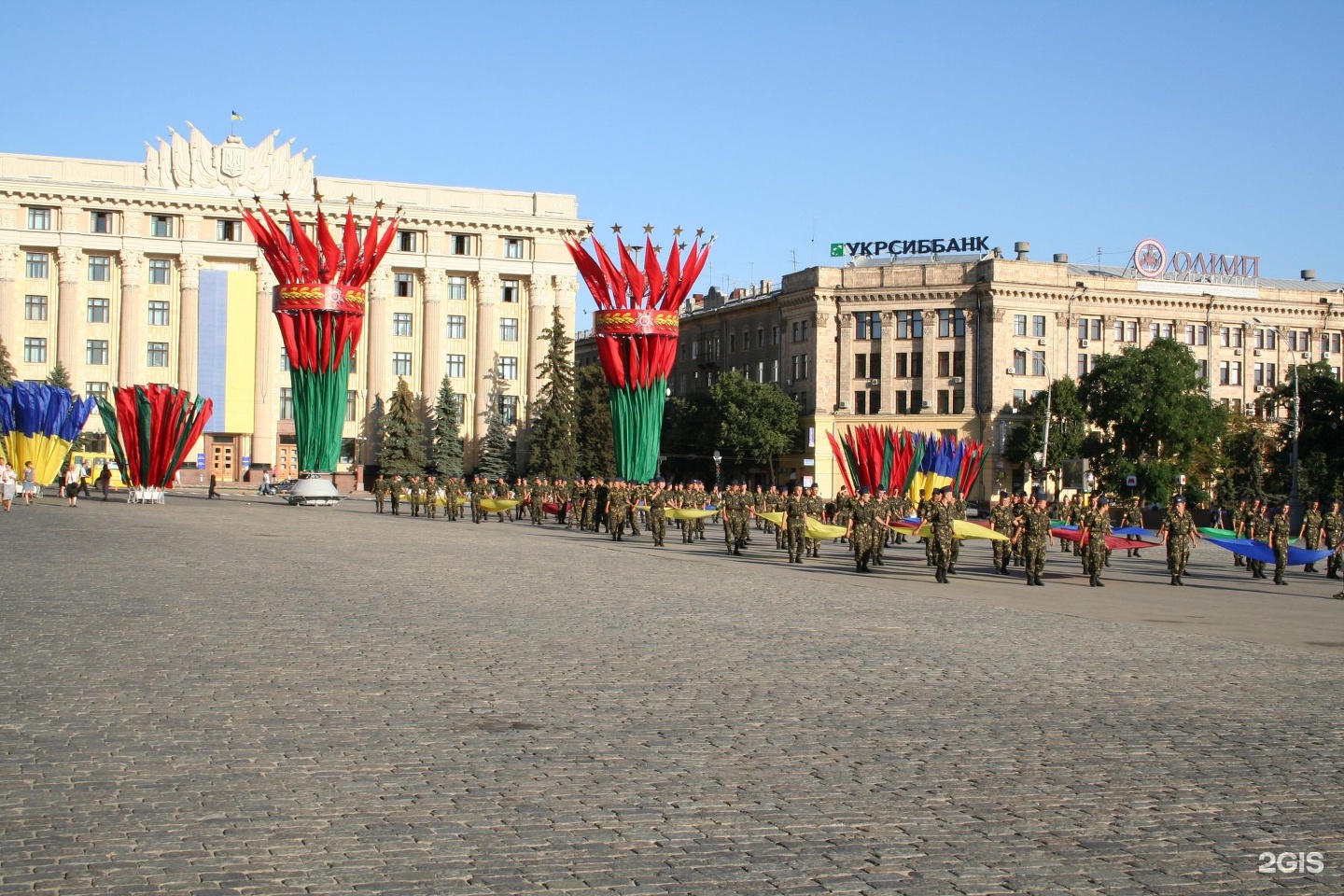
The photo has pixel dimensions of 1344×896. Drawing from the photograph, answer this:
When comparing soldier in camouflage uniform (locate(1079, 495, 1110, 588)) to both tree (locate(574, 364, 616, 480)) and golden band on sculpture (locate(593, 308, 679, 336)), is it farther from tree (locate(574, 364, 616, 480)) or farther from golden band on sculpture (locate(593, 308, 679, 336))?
tree (locate(574, 364, 616, 480))

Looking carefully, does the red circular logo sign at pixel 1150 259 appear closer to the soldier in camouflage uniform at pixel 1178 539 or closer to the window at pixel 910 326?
the window at pixel 910 326

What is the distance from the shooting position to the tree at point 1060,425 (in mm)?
74562

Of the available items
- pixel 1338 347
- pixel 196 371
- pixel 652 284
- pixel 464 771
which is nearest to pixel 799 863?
pixel 464 771

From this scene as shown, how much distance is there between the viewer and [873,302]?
275ft

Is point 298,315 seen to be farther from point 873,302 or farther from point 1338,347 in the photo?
point 1338,347

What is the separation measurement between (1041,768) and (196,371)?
76.3 m

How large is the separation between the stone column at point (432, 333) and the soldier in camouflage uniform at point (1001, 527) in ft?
191

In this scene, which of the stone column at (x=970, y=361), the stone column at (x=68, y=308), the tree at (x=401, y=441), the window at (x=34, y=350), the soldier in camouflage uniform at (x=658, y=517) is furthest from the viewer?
the stone column at (x=970, y=361)

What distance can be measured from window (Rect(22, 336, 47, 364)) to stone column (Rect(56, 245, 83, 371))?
877 millimetres

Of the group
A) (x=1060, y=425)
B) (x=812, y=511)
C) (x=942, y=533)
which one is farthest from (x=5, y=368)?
(x=942, y=533)

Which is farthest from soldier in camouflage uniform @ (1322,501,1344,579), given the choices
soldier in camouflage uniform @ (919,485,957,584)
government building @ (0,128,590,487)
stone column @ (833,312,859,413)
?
government building @ (0,128,590,487)

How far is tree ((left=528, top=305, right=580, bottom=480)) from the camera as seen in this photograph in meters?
78.4

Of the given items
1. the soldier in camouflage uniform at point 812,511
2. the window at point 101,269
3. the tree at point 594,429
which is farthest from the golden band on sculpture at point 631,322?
the window at point 101,269

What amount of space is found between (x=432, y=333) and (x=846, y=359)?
84.2 ft
